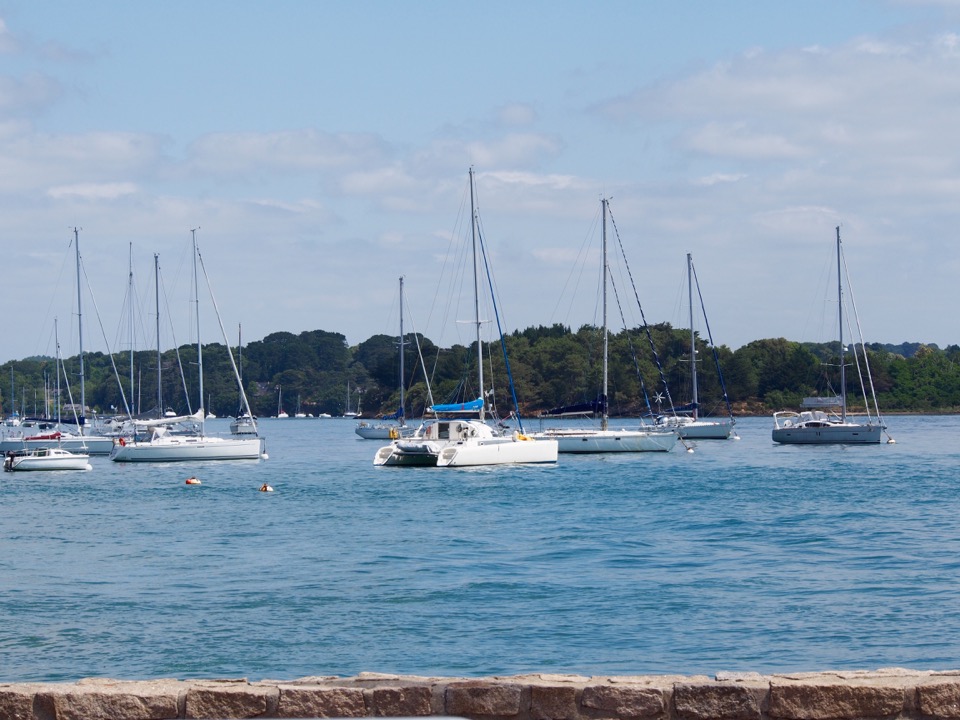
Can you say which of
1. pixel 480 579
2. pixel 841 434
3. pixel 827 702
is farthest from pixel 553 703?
pixel 841 434

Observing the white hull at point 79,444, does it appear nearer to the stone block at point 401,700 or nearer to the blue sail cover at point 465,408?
the blue sail cover at point 465,408

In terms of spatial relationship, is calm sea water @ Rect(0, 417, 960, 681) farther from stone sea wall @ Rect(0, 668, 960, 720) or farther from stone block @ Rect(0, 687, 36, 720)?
stone block @ Rect(0, 687, 36, 720)

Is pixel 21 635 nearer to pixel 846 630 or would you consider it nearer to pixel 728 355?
pixel 846 630

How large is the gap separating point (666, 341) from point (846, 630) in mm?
141273

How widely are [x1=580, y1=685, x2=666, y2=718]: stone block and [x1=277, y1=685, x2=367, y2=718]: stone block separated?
1527 millimetres

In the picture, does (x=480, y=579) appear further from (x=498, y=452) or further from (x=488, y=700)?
(x=498, y=452)

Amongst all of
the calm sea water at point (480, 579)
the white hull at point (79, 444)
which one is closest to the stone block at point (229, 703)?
the calm sea water at point (480, 579)

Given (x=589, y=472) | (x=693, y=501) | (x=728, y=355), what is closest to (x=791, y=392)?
(x=728, y=355)

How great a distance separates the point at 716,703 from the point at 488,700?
1523mm

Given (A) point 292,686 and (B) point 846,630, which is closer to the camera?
(A) point 292,686

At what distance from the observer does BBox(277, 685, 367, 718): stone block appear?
813 cm

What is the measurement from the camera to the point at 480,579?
22.5 metres

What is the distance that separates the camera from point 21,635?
1744 cm

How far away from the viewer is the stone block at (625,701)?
8.09m
